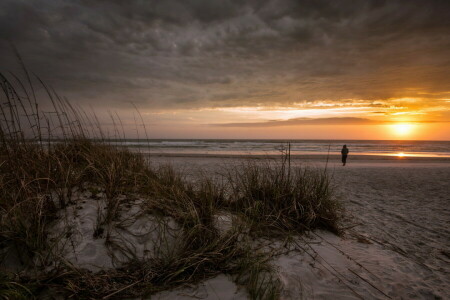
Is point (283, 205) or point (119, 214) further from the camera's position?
point (283, 205)

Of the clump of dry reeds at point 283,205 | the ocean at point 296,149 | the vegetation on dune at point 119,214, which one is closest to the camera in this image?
the vegetation on dune at point 119,214

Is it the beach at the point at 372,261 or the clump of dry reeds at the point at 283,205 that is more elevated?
the clump of dry reeds at the point at 283,205

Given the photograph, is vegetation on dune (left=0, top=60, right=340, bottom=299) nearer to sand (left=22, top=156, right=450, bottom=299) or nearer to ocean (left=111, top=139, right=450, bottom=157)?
sand (left=22, top=156, right=450, bottom=299)

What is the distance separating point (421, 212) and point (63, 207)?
22.9ft

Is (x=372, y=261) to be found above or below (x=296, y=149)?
below

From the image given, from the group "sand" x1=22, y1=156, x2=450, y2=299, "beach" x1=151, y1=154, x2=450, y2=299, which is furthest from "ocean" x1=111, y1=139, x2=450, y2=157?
"sand" x1=22, y1=156, x2=450, y2=299

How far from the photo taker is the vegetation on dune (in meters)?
2.08

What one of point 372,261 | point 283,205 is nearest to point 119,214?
point 283,205

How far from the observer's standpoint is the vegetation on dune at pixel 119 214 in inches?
82.0

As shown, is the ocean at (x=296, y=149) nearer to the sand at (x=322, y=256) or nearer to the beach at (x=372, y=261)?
the beach at (x=372, y=261)

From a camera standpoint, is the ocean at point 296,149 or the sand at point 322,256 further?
the ocean at point 296,149

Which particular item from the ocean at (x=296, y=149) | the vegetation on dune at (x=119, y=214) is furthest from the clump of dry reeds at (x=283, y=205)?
the ocean at (x=296, y=149)

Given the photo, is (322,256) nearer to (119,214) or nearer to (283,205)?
(283,205)

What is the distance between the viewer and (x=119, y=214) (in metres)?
2.84
